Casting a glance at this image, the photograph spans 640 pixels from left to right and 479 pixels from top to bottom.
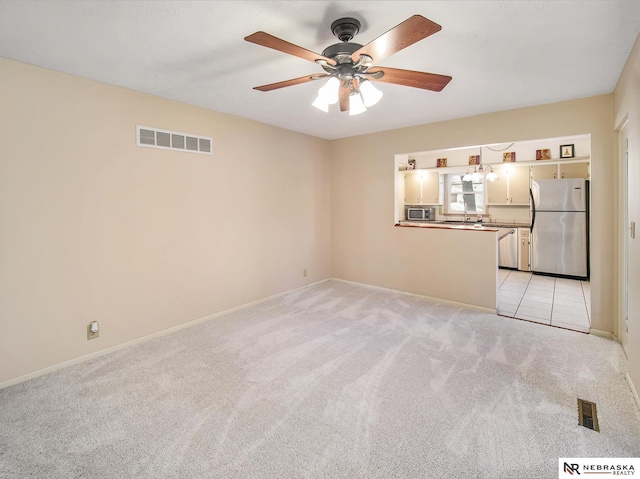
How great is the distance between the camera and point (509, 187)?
623 cm

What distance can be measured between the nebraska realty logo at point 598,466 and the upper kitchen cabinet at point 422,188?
227 inches

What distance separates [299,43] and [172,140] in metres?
1.83

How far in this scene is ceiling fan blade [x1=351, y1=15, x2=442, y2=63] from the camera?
1.42 m

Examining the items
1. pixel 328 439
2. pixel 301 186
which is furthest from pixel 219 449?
pixel 301 186

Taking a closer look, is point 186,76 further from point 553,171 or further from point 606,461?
point 553,171

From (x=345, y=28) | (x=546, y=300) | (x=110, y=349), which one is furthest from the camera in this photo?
(x=546, y=300)

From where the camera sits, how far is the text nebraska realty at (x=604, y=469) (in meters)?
1.58

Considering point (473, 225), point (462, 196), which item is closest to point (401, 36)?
point (473, 225)

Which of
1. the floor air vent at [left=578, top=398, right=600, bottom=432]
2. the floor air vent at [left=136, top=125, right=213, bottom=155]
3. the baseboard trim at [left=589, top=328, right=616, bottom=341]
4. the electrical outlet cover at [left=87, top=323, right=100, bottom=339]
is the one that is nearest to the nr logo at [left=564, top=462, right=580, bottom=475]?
the floor air vent at [left=578, top=398, right=600, bottom=432]

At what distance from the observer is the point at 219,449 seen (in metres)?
1.75

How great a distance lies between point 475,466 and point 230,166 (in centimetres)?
357

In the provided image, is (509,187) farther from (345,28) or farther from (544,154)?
(345,28)

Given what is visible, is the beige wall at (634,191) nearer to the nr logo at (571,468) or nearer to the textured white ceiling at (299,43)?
the textured white ceiling at (299,43)

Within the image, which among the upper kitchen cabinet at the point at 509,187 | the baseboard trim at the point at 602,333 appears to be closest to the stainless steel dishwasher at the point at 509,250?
the upper kitchen cabinet at the point at 509,187
